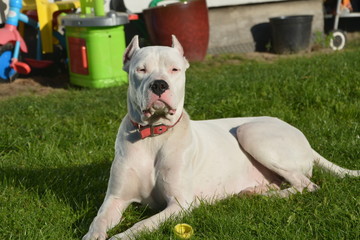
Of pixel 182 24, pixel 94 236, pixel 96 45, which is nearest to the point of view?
pixel 94 236

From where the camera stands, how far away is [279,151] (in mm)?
4211

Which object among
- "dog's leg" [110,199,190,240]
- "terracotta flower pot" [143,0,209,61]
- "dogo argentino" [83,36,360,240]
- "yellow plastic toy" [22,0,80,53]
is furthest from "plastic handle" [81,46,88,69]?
"dog's leg" [110,199,190,240]

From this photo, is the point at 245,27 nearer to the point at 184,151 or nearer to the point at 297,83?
the point at 297,83

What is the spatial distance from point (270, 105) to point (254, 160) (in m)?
2.15

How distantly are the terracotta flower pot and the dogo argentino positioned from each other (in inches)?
207

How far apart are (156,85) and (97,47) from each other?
473 centimetres

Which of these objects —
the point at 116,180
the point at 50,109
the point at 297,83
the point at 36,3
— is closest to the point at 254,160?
the point at 116,180

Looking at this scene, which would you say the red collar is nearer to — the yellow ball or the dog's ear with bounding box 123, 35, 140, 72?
the dog's ear with bounding box 123, 35, 140, 72

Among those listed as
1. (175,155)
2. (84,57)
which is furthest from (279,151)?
(84,57)

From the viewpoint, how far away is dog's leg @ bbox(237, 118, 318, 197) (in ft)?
13.8

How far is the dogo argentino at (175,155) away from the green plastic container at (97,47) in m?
3.99

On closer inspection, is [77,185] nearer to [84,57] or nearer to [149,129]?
[149,129]

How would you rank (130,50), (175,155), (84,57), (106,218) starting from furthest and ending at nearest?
(84,57)
(130,50)
(175,155)
(106,218)

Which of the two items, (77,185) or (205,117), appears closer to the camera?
(77,185)
